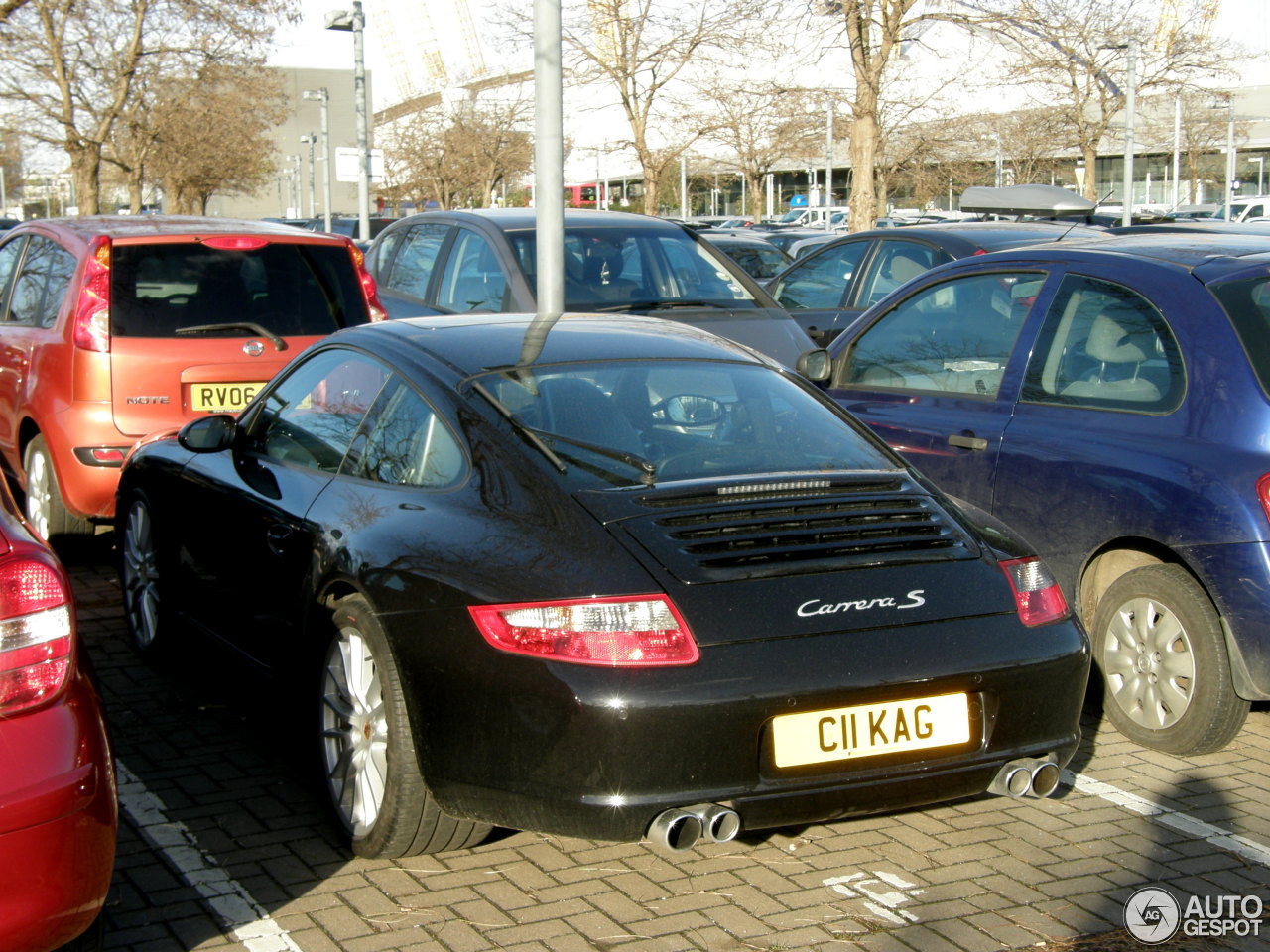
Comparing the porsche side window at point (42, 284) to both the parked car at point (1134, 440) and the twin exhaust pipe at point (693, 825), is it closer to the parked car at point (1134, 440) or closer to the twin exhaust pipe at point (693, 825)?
the parked car at point (1134, 440)

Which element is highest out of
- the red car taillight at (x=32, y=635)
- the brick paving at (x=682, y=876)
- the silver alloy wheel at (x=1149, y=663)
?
the red car taillight at (x=32, y=635)

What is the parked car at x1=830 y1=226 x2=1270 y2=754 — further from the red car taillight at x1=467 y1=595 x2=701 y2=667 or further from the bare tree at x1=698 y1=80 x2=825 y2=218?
the bare tree at x1=698 y1=80 x2=825 y2=218

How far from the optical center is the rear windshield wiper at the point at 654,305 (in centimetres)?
926

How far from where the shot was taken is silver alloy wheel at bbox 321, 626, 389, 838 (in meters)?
4.04

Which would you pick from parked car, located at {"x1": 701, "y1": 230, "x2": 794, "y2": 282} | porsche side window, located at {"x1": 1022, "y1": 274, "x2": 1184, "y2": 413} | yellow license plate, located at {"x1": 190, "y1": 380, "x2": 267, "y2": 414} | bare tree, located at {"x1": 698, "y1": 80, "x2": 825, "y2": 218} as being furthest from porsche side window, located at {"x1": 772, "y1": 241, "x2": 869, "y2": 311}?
bare tree, located at {"x1": 698, "y1": 80, "x2": 825, "y2": 218}

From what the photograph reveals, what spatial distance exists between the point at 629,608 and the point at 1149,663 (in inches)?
96.1

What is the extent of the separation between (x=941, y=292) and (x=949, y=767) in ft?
10.3

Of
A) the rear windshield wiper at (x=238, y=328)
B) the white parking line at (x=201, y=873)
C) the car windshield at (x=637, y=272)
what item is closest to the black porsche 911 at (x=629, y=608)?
the white parking line at (x=201, y=873)

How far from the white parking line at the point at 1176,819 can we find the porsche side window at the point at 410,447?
6.74 feet

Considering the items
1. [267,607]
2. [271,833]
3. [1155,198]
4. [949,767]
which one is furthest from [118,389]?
[1155,198]

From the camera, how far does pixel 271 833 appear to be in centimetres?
436

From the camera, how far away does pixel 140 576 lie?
Result: 611 centimetres

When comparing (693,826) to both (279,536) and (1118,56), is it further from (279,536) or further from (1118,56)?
(1118,56)

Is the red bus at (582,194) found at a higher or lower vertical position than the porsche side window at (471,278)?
higher
